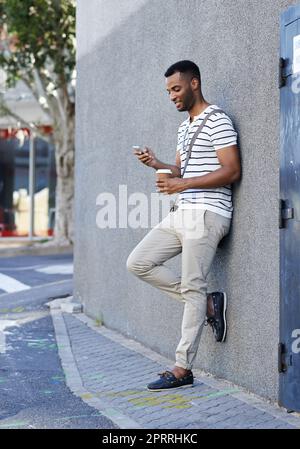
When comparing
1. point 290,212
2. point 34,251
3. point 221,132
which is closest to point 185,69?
point 221,132

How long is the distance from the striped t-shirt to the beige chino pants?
0.06 metres

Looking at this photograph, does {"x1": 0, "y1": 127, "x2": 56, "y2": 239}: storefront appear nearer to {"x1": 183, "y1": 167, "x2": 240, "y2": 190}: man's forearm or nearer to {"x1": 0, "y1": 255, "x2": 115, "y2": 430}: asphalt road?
{"x1": 0, "y1": 255, "x2": 115, "y2": 430}: asphalt road

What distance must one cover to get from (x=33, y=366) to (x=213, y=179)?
7.30 feet

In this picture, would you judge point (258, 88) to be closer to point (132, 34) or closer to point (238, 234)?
point (238, 234)

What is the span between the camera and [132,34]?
26.2 ft

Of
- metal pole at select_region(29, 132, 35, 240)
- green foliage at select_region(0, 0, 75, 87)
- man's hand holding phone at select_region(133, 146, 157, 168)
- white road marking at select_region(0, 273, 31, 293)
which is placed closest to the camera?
A: man's hand holding phone at select_region(133, 146, 157, 168)

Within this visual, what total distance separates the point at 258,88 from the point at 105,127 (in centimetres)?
381

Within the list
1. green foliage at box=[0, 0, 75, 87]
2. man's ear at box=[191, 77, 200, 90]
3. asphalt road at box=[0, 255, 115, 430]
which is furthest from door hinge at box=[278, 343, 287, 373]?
green foliage at box=[0, 0, 75, 87]

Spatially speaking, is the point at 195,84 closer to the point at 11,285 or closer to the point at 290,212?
the point at 290,212

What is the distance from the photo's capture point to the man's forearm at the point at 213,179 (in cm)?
543

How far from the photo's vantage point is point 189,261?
554cm

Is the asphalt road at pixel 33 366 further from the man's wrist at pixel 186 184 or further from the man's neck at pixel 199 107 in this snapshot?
the man's neck at pixel 199 107

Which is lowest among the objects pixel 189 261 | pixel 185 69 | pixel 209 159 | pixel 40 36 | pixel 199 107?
pixel 189 261

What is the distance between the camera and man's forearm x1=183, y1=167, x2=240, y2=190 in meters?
5.43
